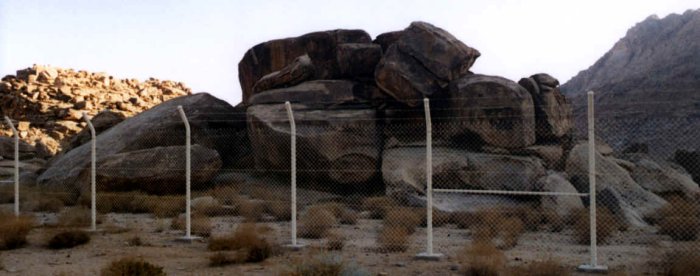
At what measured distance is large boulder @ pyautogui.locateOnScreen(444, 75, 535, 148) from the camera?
2167cm

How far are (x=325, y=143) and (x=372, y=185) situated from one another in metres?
2.14

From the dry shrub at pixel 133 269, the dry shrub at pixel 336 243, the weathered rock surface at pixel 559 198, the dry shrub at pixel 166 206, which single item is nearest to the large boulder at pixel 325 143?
the dry shrub at pixel 166 206

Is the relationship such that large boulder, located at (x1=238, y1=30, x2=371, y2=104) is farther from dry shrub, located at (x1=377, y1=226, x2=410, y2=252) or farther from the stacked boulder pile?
dry shrub, located at (x1=377, y1=226, x2=410, y2=252)

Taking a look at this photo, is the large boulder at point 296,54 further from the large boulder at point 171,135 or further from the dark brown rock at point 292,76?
the large boulder at point 171,135

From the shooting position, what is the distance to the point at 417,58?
22.9 metres

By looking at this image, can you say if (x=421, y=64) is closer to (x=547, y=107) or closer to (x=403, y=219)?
(x=547, y=107)

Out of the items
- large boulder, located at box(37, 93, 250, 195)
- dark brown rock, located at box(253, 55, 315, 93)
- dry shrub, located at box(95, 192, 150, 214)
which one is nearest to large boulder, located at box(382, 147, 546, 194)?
dark brown rock, located at box(253, 55, 315, 93)

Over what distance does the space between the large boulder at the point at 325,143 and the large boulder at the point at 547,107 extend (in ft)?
17.5

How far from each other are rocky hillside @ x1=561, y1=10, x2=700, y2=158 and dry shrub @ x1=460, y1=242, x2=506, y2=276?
11333 mm

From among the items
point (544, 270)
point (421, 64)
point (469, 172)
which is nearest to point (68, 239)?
point (544, 270)

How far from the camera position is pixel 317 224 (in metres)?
15.5

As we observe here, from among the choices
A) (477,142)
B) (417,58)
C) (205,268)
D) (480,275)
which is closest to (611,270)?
(480,275)

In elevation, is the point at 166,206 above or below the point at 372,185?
below

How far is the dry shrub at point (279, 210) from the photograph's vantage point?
61.6 ft
